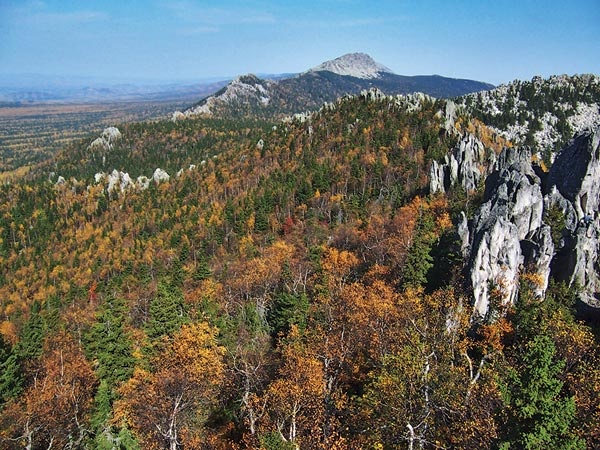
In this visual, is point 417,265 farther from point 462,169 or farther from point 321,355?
point 462,169

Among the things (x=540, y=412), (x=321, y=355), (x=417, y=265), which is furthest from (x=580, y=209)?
(x=540, y=412)

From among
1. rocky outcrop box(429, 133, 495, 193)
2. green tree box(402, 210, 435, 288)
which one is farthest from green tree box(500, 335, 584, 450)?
rocky outcrop box(429, 133, 495, 193)

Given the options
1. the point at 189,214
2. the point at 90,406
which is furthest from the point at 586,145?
the point at 189,214

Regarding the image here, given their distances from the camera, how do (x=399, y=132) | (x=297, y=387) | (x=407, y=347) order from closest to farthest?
1. (x=297, y=387)
2. (x=407, y=347)
3. (x=399, y=132)

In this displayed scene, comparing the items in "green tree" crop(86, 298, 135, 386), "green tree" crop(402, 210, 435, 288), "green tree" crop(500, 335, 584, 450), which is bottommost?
"green tree" crop(86, 298, 135, 386)

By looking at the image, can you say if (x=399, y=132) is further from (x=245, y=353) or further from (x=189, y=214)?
(x=245, y=353)

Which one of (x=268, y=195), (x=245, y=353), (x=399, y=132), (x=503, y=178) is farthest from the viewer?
(x=399, y=132)

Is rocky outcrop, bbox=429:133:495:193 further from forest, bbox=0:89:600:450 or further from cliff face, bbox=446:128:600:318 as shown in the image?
A: cliff face, bbox=446:128:600:318

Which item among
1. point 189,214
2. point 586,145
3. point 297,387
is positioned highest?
point 586,145
